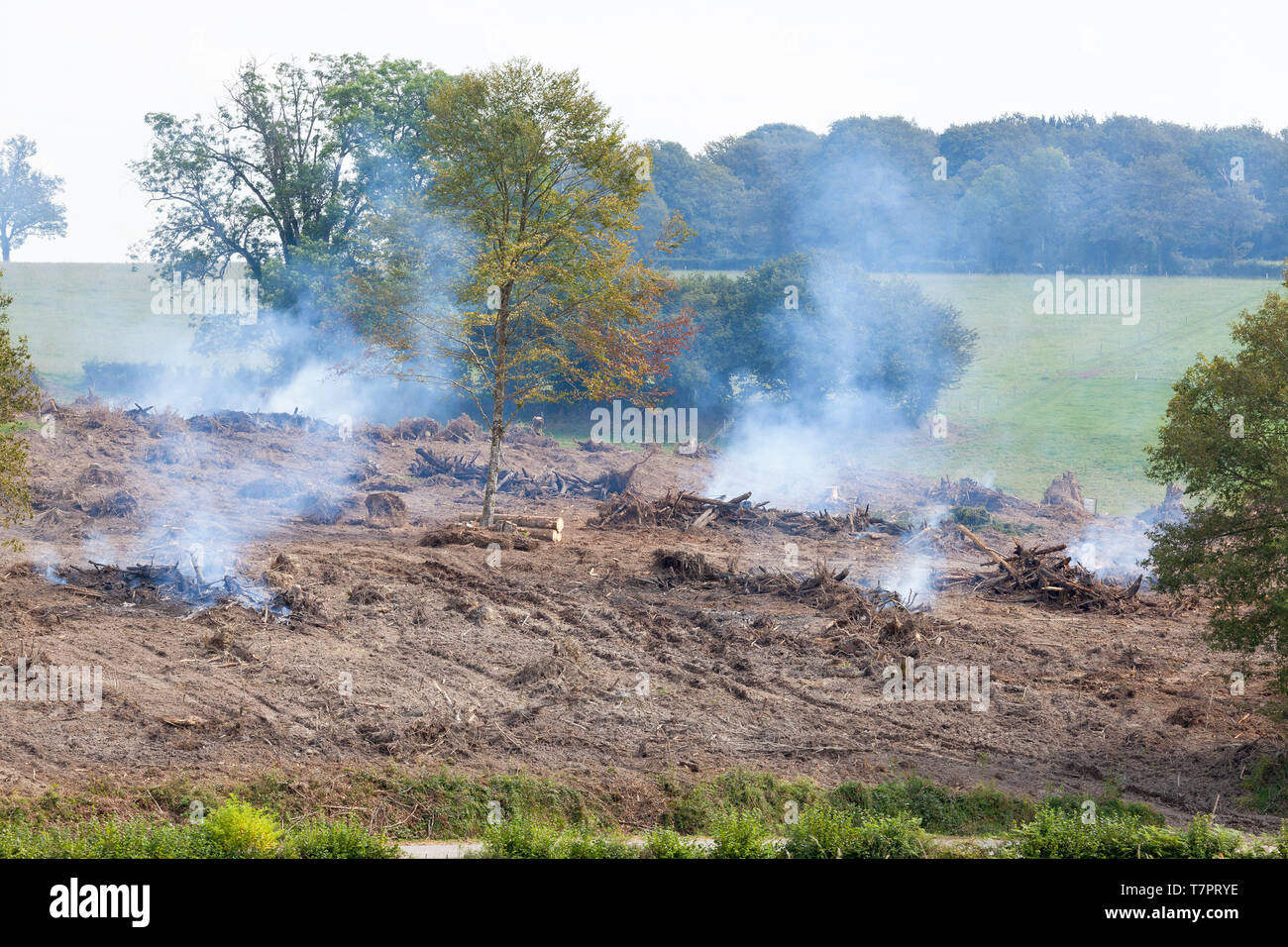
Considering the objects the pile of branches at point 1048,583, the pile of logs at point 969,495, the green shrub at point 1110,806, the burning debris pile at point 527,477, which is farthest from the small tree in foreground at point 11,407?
the pile of logs at point 969,495

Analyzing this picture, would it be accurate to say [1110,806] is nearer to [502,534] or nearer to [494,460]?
[502,534]

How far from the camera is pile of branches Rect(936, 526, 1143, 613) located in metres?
21.0

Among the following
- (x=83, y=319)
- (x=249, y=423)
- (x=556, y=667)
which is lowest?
(x=556, y=667)

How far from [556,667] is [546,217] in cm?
1280

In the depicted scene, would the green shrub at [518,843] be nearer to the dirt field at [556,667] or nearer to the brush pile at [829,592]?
the dirt field at [556,667]

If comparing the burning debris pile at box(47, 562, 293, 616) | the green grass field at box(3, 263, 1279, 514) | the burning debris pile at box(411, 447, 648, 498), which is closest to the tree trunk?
the burning debris pile at box(411, 447, 648, 498)

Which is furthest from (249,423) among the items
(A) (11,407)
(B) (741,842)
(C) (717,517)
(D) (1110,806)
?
(D) (1110,806)

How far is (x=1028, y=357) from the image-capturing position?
203 feet

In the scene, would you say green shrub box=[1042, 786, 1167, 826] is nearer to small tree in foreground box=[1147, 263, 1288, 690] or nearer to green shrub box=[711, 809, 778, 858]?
small tree in foreground box=[1147, 263, 1288, 690]

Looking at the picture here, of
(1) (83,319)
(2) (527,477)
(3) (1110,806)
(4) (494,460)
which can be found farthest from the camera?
(1) (83,319)

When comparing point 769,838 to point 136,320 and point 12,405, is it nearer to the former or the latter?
point 12,405

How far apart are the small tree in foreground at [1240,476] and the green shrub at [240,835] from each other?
420 inches

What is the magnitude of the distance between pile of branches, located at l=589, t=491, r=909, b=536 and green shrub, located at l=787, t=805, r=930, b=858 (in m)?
17.9

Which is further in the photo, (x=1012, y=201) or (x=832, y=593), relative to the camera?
(x=1012, y=201)
